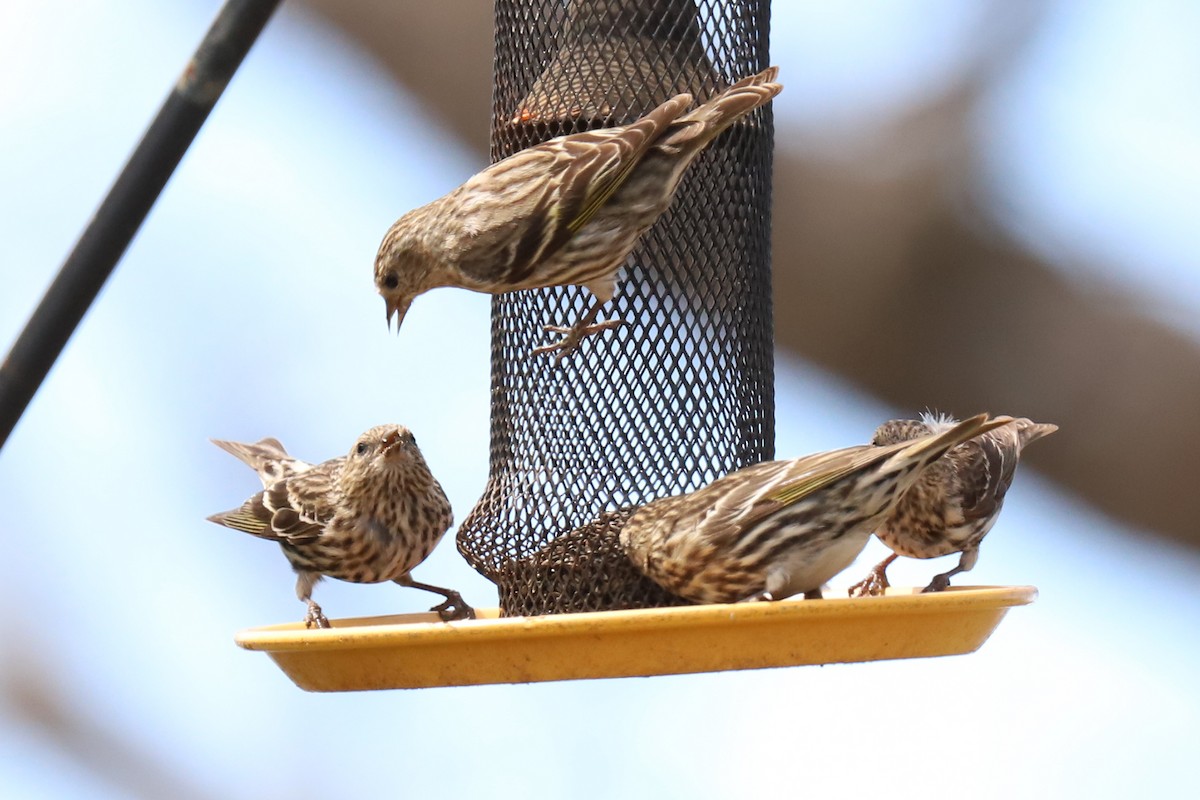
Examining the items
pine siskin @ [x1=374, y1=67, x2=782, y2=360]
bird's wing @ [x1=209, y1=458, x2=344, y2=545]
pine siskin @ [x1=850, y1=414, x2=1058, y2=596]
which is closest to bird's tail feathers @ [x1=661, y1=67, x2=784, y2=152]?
pine siskin @ [x1=374, y1=67, x2=782, y2=360]

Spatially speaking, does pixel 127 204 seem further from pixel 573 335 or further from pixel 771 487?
pixel 573 335

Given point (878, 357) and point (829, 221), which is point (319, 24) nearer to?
point (829, 221)

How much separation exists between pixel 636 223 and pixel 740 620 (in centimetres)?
137

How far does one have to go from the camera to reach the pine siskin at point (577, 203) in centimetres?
443

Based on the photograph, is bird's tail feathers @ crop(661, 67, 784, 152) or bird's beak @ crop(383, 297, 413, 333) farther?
bird's beak @ crop(383, 297, 413, 333)

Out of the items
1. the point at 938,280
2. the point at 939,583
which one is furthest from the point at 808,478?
the point at 938,280

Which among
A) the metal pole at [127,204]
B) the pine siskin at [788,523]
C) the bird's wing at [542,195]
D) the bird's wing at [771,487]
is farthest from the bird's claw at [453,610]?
the metal pole at [127,204]

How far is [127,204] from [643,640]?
1.78m

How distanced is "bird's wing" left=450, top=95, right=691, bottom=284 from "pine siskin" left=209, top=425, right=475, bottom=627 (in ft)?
2.89

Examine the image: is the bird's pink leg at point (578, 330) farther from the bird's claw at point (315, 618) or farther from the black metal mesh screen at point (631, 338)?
the bird's claw at point (315, 618)

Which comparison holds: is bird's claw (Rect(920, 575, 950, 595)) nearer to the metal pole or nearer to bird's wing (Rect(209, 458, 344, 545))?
bird's wing (Rect(209, 458, 344, 545))

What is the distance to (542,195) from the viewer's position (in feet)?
14.9

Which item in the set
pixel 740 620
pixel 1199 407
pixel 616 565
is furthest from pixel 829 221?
pixel 740 620

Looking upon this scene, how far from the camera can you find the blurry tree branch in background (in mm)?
7199
